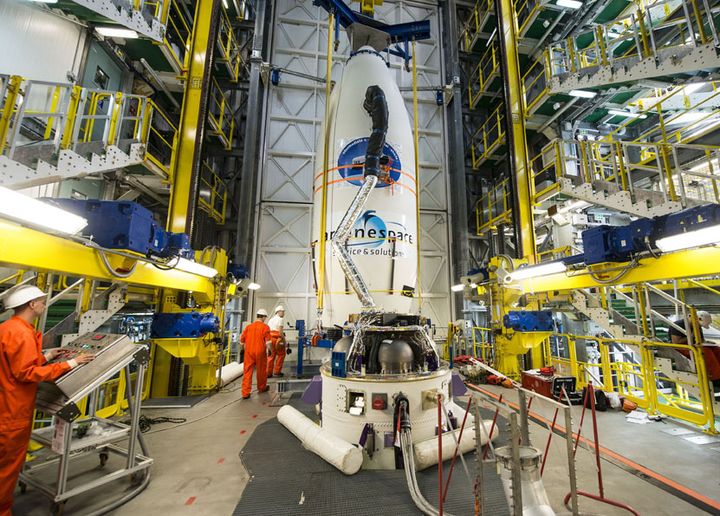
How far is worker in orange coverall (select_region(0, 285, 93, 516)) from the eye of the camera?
209cm

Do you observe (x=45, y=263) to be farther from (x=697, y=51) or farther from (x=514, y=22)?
(x=514, y=22)

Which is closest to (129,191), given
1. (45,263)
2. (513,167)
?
(45,263)

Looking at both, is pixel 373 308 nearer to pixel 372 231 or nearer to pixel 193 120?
pixel 372 231

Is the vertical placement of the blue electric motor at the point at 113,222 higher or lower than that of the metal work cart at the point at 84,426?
higher

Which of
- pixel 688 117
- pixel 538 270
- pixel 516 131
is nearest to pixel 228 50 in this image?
pixel 516 131

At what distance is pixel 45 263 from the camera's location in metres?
2.29

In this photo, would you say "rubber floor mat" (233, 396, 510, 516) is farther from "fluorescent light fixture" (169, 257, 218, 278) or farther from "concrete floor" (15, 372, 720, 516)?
"fluorescent light fixture" (169, 257, 218, 278)

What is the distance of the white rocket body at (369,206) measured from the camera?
4602 mm

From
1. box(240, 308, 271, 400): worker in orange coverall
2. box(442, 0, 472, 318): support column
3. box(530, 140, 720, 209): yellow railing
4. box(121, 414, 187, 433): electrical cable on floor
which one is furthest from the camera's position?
box(442, 0, 472, 318): support column

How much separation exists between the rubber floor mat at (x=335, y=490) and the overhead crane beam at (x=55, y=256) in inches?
91.2

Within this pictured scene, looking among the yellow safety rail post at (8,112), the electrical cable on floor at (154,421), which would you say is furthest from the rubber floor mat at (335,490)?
the yellow safety rail post at (8,112)

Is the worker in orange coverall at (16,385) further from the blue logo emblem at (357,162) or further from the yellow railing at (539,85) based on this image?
the yellow railing at (539,85)

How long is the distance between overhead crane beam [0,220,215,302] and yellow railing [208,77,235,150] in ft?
22.3

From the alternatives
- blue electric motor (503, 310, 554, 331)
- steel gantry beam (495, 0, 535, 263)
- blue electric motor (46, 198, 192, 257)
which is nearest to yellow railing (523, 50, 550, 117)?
steel gantry beam (495, 0, 535, 263)
